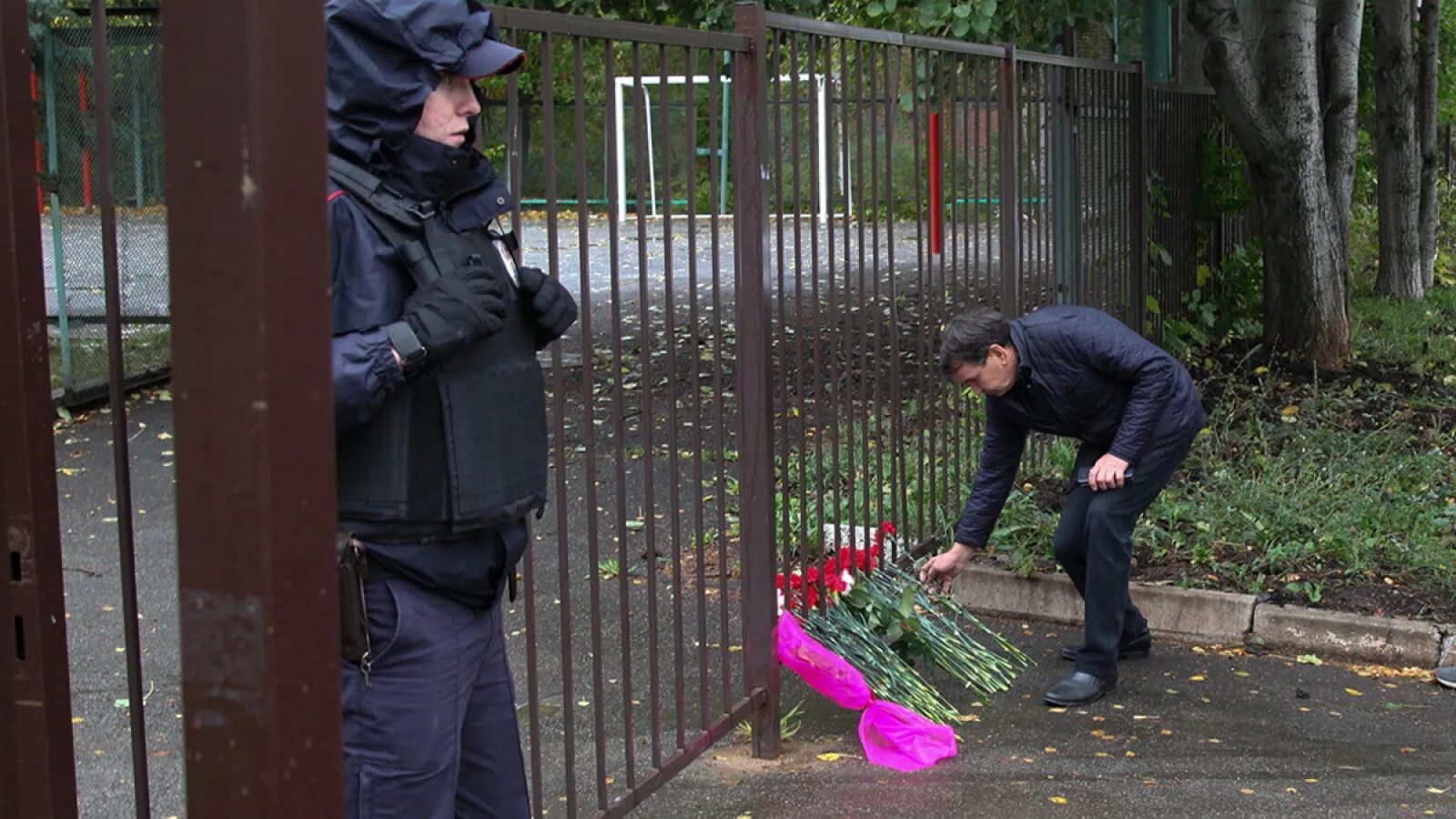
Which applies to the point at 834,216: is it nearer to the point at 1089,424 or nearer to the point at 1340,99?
the point at 1089,424

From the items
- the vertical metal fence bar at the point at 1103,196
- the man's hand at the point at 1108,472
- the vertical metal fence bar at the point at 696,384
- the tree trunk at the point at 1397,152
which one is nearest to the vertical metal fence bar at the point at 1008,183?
the man's hand at the point at 1108,472

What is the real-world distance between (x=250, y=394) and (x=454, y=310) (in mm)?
1245

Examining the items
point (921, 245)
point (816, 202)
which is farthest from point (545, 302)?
point (921, 245)

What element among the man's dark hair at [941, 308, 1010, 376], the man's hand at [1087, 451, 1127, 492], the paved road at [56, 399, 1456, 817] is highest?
the man's dark hair at [941, 308, 1010, 376]

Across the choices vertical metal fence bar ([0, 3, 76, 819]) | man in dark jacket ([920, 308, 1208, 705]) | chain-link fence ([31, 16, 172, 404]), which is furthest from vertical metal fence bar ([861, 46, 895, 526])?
chain-link fence ([31, 16, 172, 404])

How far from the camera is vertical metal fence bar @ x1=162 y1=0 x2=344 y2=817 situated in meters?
1.32

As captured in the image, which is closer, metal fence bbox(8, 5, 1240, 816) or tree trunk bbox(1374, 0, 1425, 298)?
metal fence bbox(8, 5, 1240, 816)

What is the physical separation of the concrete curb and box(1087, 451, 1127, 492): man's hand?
3.07ft

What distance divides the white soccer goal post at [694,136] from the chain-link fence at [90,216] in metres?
3.84

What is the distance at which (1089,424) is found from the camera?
5.41 m

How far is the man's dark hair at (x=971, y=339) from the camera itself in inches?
199

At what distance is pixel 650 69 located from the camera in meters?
4.35

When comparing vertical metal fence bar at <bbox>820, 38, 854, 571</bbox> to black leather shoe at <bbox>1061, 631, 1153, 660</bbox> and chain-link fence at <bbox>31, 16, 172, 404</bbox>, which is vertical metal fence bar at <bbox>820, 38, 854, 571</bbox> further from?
chain-link fence at <bbox>31, 16, 172, 404</bbox>

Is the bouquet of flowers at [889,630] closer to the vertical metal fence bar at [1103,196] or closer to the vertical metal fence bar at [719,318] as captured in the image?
the vertical metal fence bar at [719,318]
